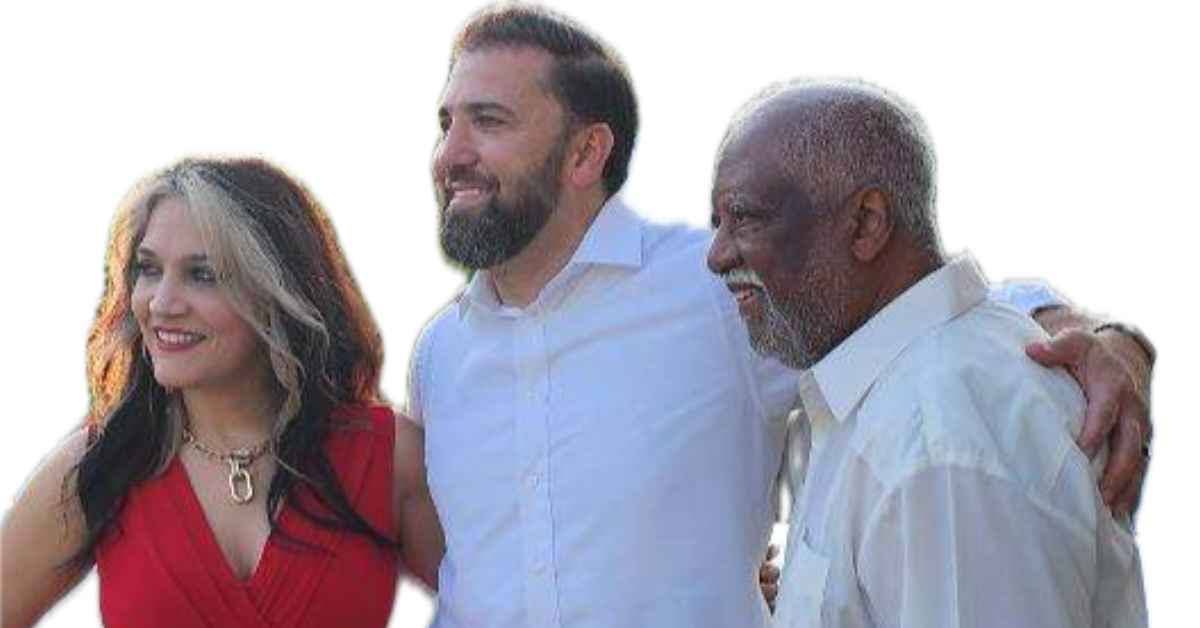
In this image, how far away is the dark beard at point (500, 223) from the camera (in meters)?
4.22

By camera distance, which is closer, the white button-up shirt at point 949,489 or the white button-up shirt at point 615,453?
the white button-up shirt at point 949,489

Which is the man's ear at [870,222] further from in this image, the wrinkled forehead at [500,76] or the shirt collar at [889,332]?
the wrinkled forehead at [500,76]

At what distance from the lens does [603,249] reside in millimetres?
4273

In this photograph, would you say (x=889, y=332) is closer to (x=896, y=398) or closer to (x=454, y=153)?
(x=896, y=398)

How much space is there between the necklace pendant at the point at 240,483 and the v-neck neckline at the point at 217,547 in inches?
3.0

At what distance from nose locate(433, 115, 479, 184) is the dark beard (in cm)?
5

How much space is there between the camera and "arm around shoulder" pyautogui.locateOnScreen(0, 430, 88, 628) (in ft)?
14.9

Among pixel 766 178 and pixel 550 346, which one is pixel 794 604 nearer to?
pixel 766 178

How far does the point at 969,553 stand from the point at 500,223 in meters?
1.62

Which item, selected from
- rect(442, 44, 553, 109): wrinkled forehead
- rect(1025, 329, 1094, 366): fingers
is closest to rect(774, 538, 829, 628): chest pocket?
rect(1025, 329, 1094, 366): fingers

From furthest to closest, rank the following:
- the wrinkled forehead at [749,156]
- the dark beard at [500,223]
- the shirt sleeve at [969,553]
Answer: the dark beard at [500,223], the wrinkled forehead at [749,156], the shirt sleeve at [969,553]

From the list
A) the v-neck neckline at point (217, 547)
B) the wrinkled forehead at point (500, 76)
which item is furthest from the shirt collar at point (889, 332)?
the v-neck neckline at point (217, 547)

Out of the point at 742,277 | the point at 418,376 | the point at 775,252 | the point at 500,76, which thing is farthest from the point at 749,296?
the point at 418,376

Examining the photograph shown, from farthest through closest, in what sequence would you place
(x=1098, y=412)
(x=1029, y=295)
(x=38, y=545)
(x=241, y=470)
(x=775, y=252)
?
1. (x=241, y=470)
2. (x=38, y=545)
3. (x=1029, y=295)
4. (x=775, y=252)
5. (x=1098, y=412)
